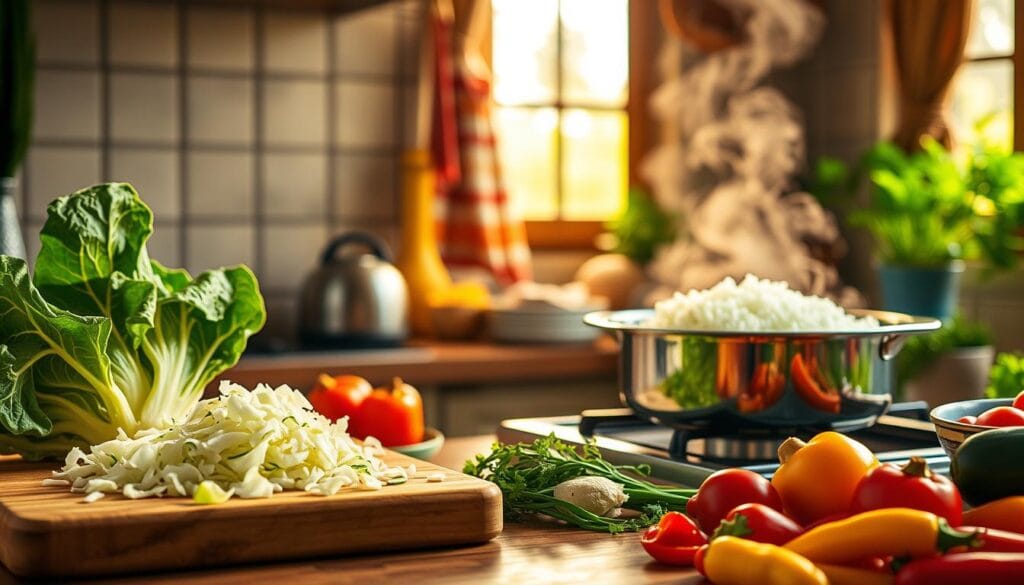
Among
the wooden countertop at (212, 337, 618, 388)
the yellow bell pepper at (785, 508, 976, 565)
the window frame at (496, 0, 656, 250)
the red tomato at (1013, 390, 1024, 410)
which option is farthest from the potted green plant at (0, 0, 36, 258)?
the yellow bell pepper at (785, 508, 976, 565)

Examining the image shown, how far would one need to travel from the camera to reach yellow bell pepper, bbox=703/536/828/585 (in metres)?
0.94

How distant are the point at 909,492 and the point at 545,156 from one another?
9.02 ft

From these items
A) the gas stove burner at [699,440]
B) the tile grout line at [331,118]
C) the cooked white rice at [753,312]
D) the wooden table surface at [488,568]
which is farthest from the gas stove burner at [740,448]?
the tile grout line at [331,118]

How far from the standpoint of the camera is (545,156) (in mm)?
3703

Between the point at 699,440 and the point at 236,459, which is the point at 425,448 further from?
the point at 236,459

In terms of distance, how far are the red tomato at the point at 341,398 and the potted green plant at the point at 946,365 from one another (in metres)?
1.49

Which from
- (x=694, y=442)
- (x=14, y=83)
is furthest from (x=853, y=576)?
(x=14, y=83)

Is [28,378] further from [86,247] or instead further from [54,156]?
[54,156]

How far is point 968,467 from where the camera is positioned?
1117mm

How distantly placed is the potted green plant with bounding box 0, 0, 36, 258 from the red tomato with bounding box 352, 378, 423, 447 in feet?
4.80

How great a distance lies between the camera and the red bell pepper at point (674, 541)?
3.59ft

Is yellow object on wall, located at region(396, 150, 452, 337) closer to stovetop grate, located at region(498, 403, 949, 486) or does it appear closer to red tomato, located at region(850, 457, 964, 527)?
stovetop grate, located at region(498, 403, 949, 486)

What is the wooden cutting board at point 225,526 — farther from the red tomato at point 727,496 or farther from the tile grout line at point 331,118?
the tile grout line at point 331,118

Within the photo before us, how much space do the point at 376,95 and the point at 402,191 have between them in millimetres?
243
